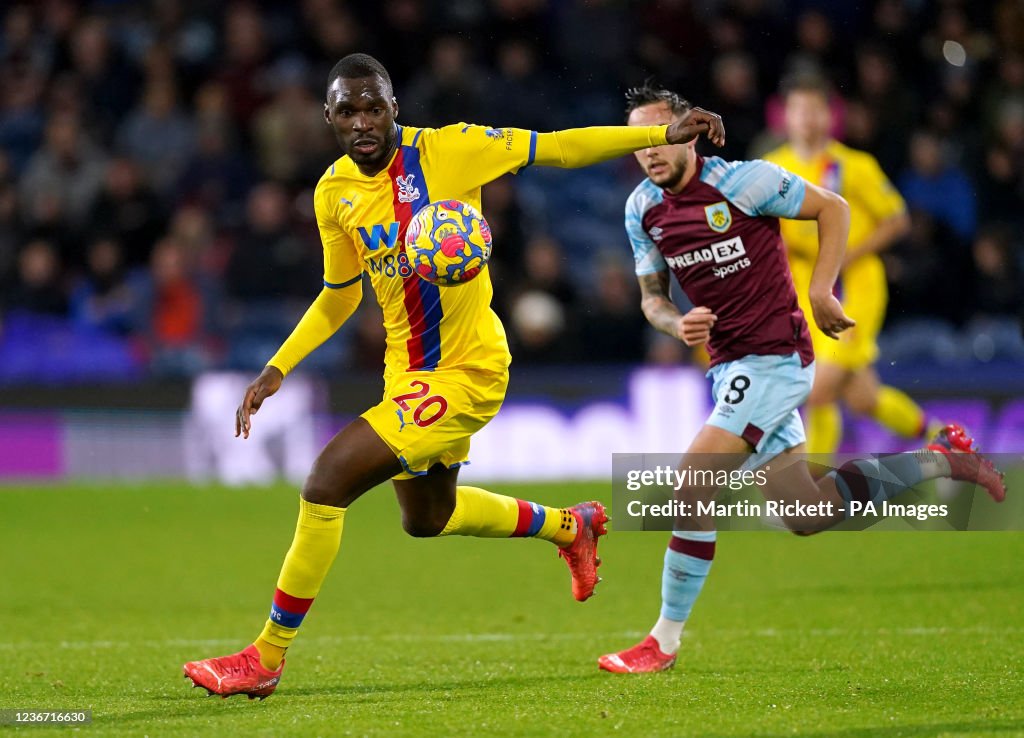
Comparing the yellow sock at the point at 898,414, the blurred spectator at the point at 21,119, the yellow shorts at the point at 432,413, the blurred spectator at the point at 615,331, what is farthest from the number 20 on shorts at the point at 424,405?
the blurred spectator at the point at 21,119

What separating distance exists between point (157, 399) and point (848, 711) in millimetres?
9163

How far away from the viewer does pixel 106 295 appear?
14.1 meters

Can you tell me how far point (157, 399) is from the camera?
13.2 metres

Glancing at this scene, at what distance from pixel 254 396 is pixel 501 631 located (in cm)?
200

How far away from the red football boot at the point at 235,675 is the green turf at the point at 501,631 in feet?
0.20

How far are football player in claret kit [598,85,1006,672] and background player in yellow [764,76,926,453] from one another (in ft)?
10.1

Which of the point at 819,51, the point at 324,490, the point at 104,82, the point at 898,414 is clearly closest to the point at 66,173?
the point at 104,82

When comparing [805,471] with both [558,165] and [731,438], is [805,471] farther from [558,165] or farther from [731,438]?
[558,165]

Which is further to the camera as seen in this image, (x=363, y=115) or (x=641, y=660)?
(x=641, y=660)

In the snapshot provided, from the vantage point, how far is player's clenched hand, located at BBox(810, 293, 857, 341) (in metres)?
5.86

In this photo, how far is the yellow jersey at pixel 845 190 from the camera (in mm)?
9336

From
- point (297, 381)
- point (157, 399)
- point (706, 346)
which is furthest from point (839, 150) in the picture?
point (157, 399)

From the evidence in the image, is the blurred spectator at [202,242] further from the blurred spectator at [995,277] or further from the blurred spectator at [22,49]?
the blurred spectator at [995,277]

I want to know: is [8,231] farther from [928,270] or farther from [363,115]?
[363,115]
